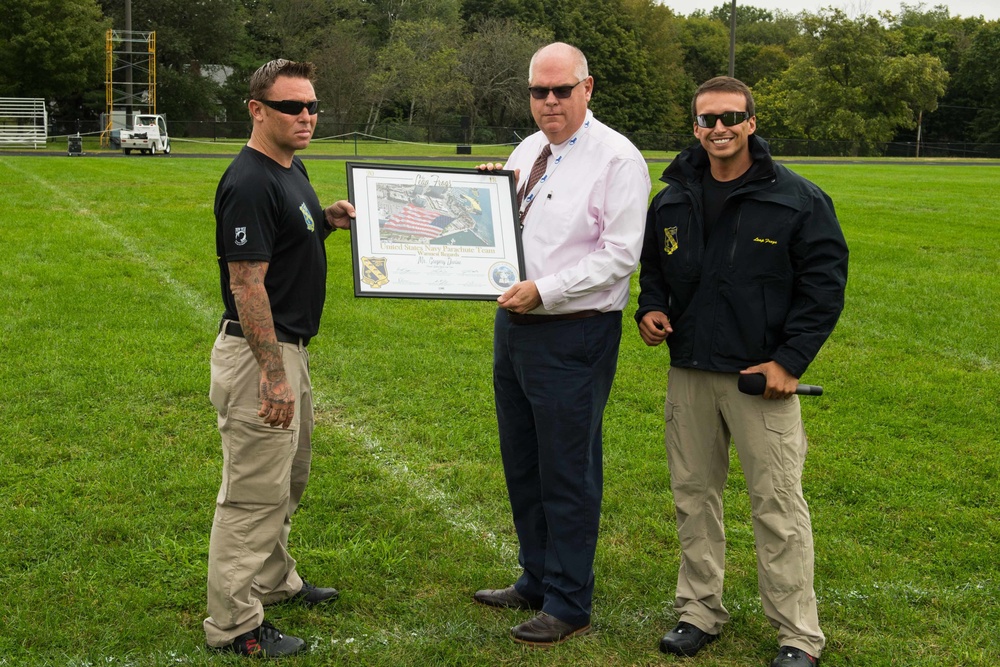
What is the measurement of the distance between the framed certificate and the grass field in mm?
1392

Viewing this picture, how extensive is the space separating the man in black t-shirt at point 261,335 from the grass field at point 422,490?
1.09ft

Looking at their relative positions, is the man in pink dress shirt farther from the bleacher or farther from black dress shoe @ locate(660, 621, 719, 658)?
the bleacher

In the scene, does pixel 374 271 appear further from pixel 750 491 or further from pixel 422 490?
pixel 422 490

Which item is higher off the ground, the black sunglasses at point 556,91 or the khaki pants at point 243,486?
the black sunglasses at point 556,91

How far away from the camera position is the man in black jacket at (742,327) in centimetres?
367

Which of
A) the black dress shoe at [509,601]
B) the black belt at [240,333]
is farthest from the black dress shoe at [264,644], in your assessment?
the black belt at [240,333]

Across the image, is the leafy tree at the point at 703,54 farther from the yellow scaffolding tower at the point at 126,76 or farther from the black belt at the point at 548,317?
the black belt at the point at 548,317

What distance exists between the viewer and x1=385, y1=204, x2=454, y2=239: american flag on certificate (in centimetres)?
406

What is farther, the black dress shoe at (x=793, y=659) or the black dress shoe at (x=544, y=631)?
the black dress shoe at (x=544, y=631)

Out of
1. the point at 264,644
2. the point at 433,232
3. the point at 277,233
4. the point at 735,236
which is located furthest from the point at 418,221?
the point at 264,644

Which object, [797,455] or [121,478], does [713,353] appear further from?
[121,478]

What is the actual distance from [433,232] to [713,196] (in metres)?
1.11

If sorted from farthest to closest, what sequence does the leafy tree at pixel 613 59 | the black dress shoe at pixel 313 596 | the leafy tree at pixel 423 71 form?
the leafy tree at pixel 613 59, the leafy tree at pixel 423 71, the black dress shoe at pixel 313 596

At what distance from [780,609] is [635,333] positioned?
592cm
